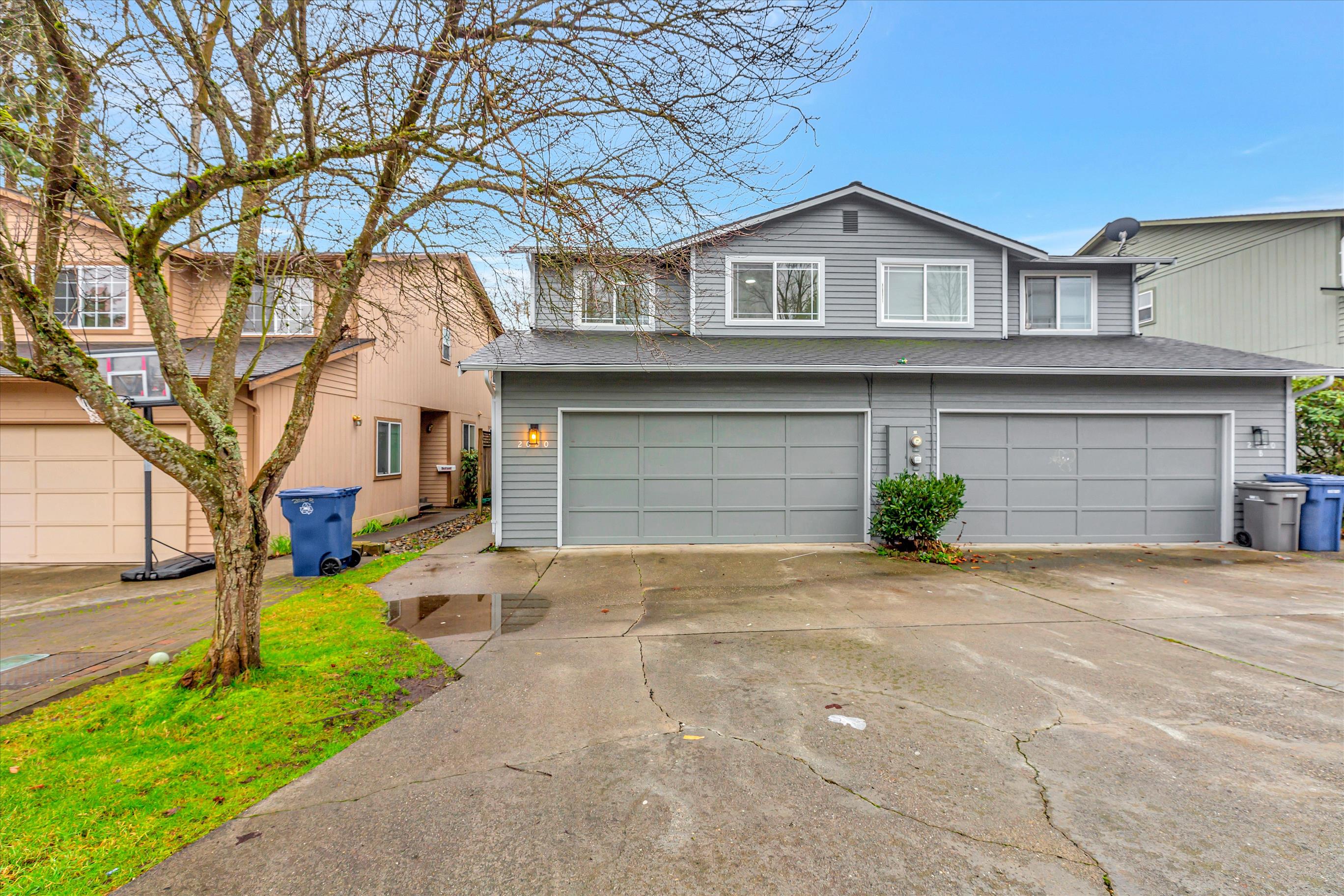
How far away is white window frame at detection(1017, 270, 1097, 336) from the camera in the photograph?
34.4ft

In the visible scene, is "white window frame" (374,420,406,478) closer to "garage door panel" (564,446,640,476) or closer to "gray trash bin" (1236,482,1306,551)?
"garage door panel" (564,446,640,476)

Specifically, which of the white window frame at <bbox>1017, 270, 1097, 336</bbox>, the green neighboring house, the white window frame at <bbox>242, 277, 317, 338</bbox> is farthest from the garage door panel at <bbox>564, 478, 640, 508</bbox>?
the green neighboring house

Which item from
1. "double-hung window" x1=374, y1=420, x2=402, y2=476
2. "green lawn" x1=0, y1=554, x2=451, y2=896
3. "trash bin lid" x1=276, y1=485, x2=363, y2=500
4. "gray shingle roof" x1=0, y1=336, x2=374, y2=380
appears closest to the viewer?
"green lawn" x1=0, y1=554, x2=451, y2=896

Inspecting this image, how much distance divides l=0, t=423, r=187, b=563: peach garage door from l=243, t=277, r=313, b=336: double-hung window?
2721mm

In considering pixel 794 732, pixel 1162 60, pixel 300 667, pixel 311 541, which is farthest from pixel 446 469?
pixel 1162 60

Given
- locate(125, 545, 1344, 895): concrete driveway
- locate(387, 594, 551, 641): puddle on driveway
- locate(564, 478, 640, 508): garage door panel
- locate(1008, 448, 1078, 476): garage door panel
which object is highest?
locate(1008, 448, 1078, 476): garage door panel

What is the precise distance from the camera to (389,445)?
1166 centimetres

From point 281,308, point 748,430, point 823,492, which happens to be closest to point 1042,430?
point 823,492

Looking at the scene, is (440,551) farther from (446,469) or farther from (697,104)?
(697,104)

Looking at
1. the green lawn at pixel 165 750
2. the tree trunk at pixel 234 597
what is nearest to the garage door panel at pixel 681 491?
the green lawn at pixel 165 750

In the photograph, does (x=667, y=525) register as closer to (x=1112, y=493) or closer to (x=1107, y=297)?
(x=1112, y=493)

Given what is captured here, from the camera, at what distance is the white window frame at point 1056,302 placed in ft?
34.4

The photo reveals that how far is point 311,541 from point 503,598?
3079mm

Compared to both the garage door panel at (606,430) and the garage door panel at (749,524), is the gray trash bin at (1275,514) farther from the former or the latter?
the garage door panel at (606,430)
